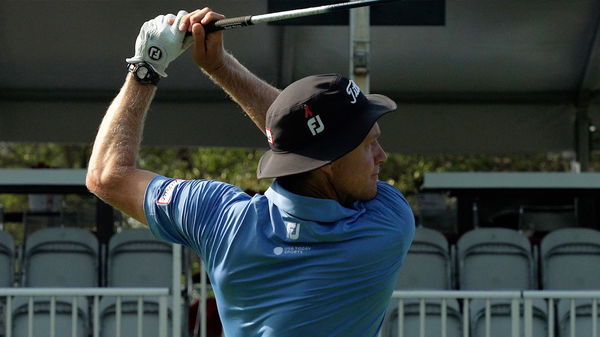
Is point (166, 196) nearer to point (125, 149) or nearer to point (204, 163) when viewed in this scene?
point (125, 149)

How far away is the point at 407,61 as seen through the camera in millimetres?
12469

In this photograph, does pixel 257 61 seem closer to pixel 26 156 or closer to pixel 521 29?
pixel 521 29

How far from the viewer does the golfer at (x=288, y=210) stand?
2719mm

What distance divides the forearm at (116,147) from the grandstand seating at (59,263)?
6.13 m

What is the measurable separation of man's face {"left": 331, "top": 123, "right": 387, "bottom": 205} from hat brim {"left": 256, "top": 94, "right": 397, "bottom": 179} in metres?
0.03

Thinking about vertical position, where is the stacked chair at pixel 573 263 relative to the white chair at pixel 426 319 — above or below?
above

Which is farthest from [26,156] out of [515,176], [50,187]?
[515,176]

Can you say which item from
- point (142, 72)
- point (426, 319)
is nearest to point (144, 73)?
point (142, 72)

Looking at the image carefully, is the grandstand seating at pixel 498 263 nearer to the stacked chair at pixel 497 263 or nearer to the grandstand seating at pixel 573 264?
the stacked chair at pixel 497 263

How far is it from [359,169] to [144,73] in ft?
1.89

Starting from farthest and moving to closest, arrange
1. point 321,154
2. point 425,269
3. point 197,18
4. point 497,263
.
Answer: point 497,263 < point 425,269 < point 197,18 < point 321,154

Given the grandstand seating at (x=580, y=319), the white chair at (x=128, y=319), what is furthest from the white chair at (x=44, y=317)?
the grandstand seating at (x=580, y=319)

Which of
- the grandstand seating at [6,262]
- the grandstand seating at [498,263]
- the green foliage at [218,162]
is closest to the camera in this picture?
the grandstand seating at [6,262]

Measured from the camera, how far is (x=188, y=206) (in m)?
2.76
